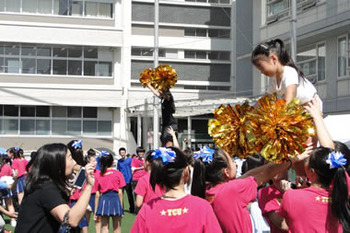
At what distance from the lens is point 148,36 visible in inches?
1427

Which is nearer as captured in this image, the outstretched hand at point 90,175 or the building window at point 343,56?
the outstretched hand at point 90,175

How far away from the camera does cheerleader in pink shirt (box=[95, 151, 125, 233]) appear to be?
10648mm

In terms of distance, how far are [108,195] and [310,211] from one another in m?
7.18

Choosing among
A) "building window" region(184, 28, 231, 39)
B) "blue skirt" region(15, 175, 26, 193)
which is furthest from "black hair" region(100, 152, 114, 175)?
"building window" region(184, 28, 231, 39)

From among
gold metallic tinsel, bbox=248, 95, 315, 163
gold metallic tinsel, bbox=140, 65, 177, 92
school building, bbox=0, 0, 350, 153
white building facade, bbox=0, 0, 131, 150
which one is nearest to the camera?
gold metallic tinsel, bbox=248, 95, 315, 163

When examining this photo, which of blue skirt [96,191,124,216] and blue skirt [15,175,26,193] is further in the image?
blue skirt [15,175,26,193]

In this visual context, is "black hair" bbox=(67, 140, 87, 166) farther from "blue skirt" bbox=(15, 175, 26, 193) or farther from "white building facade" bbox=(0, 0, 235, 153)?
"white building facade" bbox=(0, 0, 235, 153)

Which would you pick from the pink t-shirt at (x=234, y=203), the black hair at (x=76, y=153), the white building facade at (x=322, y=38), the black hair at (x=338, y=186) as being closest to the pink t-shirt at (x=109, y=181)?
the black hair at (x=76, y=153)

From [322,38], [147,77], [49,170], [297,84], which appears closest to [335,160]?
[297,84]

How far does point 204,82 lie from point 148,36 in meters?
4.68

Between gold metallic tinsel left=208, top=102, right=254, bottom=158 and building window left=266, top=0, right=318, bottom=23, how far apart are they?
23079 mm

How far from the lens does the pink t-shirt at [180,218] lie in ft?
12.2

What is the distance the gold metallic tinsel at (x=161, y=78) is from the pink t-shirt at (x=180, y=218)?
342cm

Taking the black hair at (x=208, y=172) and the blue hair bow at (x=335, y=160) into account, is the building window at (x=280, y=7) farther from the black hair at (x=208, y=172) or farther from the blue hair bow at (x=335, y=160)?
the blue hair bow at (x=335, y=160)
